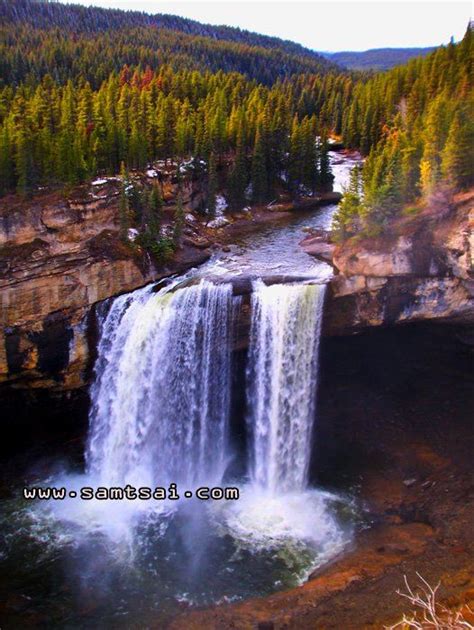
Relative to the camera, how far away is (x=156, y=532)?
2784 centimetres

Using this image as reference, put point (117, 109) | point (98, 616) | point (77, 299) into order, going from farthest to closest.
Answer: point (117, 109) → point (77, 299) → point (98, 616)

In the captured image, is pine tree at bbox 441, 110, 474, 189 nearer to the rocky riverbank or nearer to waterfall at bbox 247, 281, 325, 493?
waterfall at bbox 247, 281, 325, 493

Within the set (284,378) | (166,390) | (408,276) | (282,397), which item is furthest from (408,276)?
(166,390)

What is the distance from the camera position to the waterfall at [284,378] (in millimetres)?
30672

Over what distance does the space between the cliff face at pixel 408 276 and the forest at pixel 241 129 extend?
77.1 inches

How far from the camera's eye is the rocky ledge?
30094 mm

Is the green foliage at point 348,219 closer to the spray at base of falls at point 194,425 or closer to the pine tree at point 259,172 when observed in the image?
the spray at base of falls at point 194,425

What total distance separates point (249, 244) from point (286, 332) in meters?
14.5

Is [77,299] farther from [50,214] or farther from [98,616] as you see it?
[98,616]

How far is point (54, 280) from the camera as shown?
3325 cm

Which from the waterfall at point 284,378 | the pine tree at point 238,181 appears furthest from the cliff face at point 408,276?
the pine tree at point 238,181

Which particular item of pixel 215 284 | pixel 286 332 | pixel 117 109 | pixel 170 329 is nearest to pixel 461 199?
pixel 286 332

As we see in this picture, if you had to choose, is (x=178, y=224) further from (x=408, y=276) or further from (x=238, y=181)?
(x=408, y=276)

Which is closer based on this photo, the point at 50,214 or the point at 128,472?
the point at 128,472
